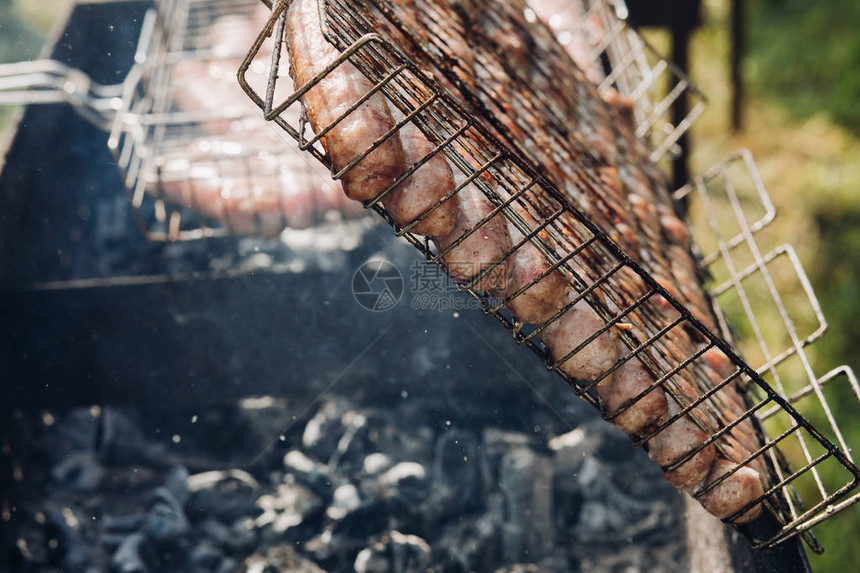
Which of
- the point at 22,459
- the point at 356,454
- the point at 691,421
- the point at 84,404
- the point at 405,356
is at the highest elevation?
the point at 691,421

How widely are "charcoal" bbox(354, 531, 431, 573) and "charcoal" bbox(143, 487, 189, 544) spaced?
93cm

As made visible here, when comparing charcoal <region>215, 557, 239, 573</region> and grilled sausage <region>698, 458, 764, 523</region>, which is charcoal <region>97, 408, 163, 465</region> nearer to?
charcoal <region>215, 557, 239, 573</region>

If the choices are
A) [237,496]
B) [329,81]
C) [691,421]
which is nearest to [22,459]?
[237,496]

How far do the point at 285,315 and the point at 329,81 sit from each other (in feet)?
7.81

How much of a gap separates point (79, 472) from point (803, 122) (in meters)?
7.52

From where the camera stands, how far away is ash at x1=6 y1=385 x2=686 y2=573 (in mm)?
3566

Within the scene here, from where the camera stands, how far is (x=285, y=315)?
4.21m

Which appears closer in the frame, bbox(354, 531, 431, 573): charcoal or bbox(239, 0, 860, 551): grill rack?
bbox(239, 0, 860, 551): grill rack

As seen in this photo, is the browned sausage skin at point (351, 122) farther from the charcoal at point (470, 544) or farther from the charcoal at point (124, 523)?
the charcoal at point (124, 523)

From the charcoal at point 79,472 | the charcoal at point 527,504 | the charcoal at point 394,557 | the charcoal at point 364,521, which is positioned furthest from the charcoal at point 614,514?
the charcoal at point 79,472

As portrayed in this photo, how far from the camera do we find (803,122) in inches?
307

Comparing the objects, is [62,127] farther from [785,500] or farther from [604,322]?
[785,500]

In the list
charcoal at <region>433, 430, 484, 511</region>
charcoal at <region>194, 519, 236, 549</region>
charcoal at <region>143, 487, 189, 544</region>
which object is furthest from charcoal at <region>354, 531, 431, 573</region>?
charcoal at <region>143, 487, 189, 544</region>

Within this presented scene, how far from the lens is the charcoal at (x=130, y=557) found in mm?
3543
